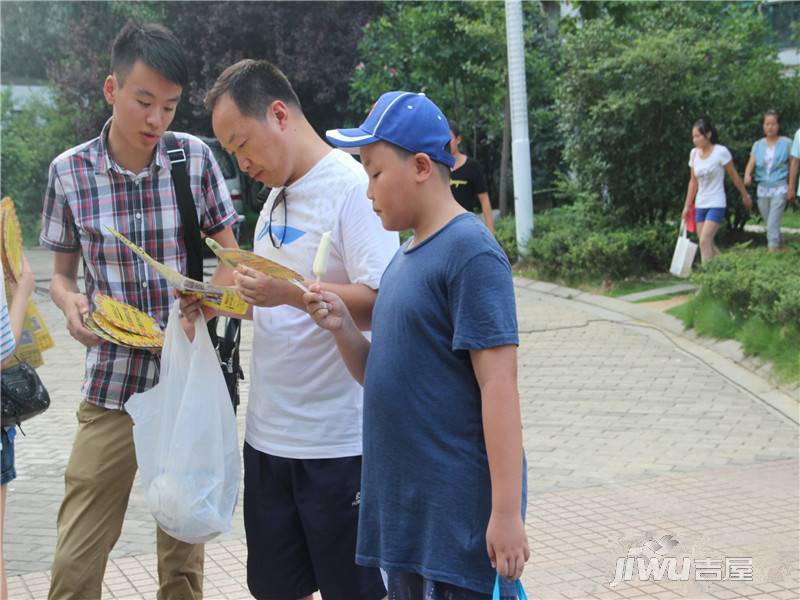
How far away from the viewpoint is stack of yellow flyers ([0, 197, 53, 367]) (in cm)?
350

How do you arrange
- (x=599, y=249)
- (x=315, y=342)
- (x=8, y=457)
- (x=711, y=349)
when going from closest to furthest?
1. (x=315, y=342)
2. (x=8, y=457)
3. (x=711, y=349)
4. (x=599, y=249)

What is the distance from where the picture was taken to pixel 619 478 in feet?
18.3

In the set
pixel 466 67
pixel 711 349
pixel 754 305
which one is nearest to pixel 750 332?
pixel 754 305

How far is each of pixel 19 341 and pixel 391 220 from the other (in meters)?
1.77

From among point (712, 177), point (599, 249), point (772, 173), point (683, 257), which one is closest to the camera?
point (683, 257)

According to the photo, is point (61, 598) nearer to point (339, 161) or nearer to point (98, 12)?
point (339, 161)

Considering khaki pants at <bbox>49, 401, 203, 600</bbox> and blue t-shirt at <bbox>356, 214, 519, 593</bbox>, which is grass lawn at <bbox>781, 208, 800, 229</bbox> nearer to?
khaki pants at <bbox>49, 401, 203, 600</bbox>

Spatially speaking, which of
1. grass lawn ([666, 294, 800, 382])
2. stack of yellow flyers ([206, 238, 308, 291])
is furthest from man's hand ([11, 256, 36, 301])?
grass lawn ([666, 294, 800, 382])

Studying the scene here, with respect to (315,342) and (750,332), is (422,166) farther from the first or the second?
(750,332)

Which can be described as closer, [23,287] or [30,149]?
[23,287]

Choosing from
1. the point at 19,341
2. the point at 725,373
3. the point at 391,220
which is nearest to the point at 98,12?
the point at 725,373

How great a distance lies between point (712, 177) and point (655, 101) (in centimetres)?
137

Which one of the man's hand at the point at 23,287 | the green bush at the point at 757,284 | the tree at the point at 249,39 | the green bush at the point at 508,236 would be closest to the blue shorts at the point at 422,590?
the man's hand at the point at 23,287

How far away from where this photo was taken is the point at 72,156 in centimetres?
344
